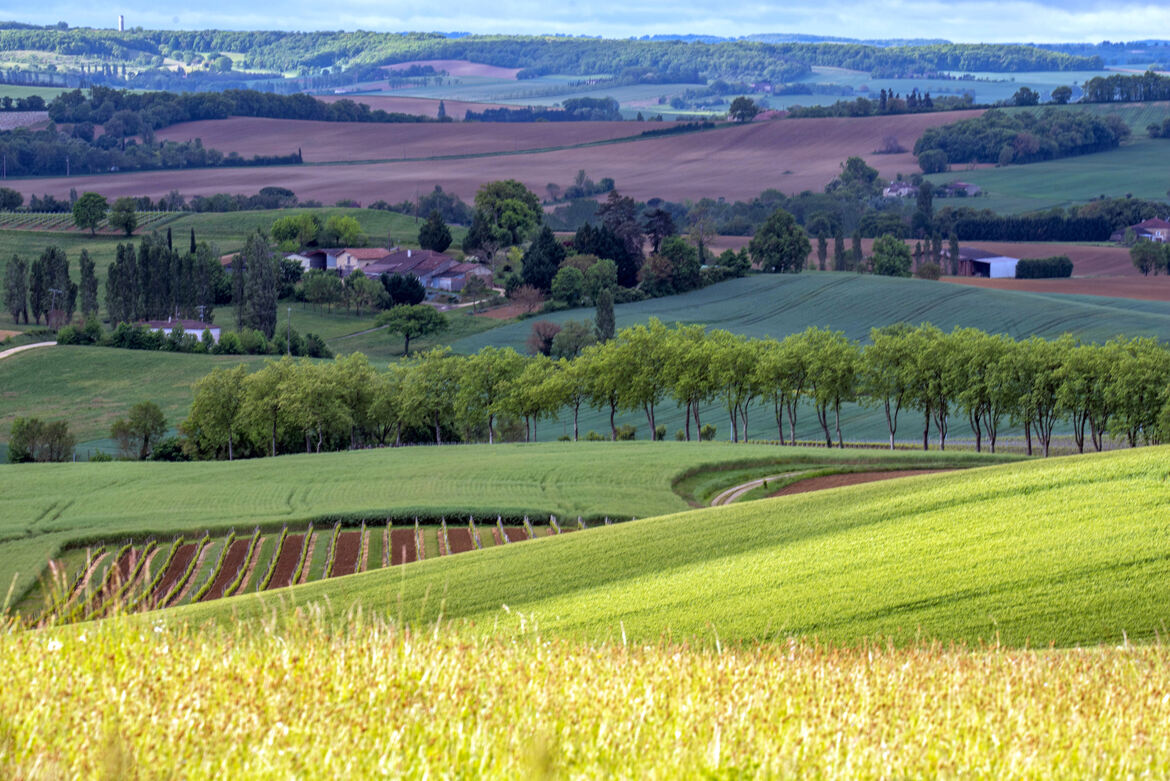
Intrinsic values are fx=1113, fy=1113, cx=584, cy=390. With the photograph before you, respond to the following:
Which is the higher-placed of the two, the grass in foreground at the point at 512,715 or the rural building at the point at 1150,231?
the rural building at the point at 1150,231

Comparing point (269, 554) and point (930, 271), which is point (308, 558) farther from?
point (930, 271)

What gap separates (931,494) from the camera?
1057 inches


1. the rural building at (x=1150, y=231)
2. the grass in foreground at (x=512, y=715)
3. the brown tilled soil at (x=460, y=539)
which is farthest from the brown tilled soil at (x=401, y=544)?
the rural building at (x=1150, y=231)

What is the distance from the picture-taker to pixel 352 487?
5331cm

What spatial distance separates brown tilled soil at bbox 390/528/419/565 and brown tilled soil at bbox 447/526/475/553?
146cm

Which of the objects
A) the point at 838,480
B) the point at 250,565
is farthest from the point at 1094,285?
the point at 250,565

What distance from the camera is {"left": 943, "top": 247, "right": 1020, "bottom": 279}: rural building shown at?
145375 millimetres

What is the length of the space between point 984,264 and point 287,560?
12646cm

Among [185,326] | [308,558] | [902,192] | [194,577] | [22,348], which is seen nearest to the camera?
[194,577]

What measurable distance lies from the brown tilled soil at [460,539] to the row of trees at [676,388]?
3061 centimetres

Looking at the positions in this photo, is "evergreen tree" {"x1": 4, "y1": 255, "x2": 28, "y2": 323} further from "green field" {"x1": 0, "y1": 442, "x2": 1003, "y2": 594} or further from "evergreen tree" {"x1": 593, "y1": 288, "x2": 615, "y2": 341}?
"green field" {"x1": 0, "y1": 442, "x2": 1003, "y2": 594}

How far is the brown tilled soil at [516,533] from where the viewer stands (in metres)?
42.7

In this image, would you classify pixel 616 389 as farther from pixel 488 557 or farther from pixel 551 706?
pixel 551 706

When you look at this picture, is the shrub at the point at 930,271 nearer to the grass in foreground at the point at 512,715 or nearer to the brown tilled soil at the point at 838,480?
the brown tilled soil at the point at 838,480
